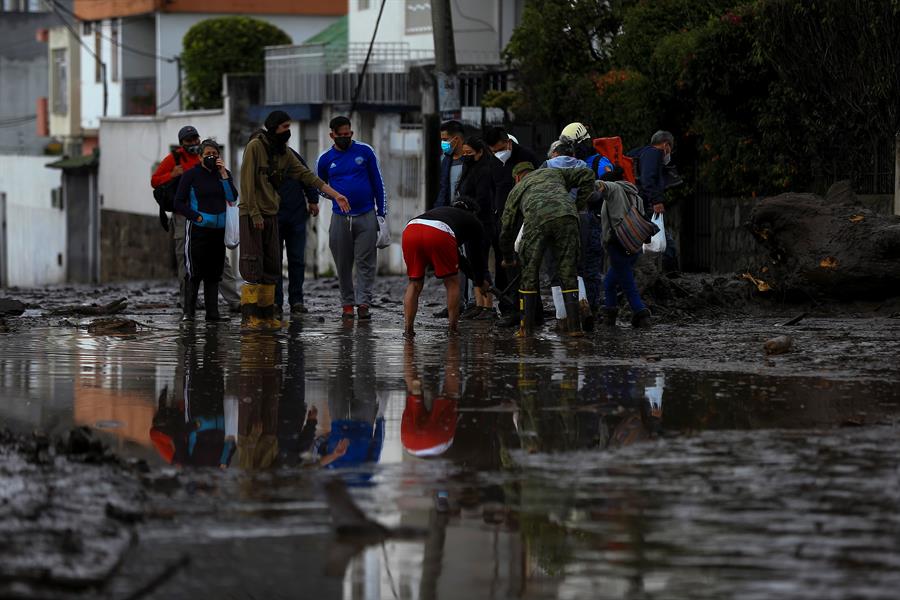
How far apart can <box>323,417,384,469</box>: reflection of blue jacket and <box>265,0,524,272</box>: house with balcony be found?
16527mm

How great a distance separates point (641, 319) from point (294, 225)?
4.12 m

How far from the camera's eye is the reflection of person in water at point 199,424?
27.0ft

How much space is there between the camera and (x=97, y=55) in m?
53.0

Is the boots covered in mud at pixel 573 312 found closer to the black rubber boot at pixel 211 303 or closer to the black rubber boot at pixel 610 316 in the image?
the black rubber boot at pixel 610 316

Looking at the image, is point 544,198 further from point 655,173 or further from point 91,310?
point 91,310

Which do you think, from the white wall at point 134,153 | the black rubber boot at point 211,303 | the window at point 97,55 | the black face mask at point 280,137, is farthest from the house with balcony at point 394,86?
the window at point 97,55

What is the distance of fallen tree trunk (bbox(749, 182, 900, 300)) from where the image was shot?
15.5 m

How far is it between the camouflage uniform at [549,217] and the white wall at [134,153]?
25318 mm

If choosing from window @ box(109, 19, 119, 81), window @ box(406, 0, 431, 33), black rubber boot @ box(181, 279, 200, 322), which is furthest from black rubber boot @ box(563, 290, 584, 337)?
window @ box(109, 19, 119, 81)

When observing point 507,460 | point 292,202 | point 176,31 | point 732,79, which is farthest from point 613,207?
point 176,31

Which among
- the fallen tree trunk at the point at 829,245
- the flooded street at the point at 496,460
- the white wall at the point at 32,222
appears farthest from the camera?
the white wall at the point at 32,222

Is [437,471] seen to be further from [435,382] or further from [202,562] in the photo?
[435,382]

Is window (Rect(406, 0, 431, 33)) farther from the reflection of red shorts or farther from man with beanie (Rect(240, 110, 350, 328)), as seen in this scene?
the reflection of red shorts

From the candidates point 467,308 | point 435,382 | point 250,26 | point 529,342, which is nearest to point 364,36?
point 250,26
